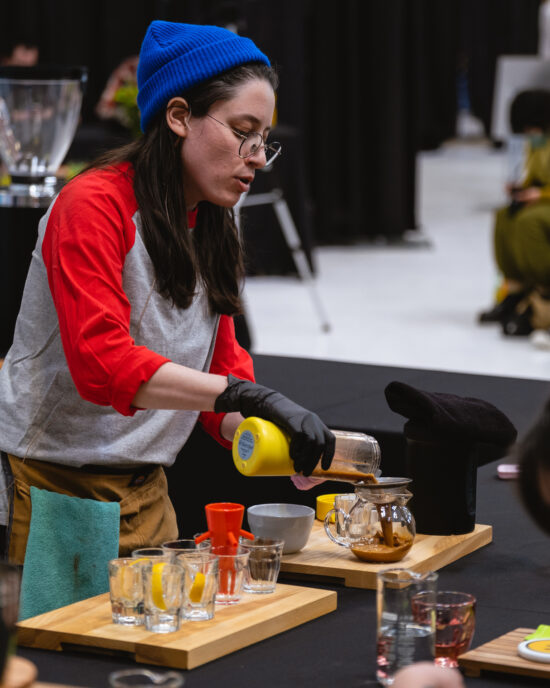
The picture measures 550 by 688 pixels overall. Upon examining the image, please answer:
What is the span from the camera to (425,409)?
6.27ft

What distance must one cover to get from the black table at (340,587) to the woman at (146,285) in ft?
0.88

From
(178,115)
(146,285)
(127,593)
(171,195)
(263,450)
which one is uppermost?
(178,115)

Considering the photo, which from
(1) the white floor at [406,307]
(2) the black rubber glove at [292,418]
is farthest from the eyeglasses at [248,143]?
(1) the white floor at [406,307]

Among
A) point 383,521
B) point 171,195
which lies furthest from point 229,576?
point 171,195

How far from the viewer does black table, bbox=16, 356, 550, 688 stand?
144 cm

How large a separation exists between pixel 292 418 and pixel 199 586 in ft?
0.86

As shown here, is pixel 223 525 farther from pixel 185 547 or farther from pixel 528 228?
pixel 528 228

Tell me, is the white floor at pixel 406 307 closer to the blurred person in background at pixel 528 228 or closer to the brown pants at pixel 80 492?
the blurred person in background at pixel 528 228

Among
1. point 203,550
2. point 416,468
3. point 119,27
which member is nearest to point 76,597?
point 203,550

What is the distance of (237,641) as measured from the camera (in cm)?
150

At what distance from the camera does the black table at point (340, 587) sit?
1436mm

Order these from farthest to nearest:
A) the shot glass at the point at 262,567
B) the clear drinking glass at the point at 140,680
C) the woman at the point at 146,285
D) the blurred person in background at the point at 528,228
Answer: the blurred person in background at the point at 528,228 < the woman at the point at 146,285 < the shot glass at the point at 262,567 < the clear drinking glass at the point at 140,680

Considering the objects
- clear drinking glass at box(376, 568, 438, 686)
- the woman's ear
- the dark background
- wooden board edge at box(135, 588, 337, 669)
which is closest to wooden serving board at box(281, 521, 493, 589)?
wooden board edge at box(135, 588, 337, 669)

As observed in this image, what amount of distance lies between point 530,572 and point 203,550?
50 centimetres
